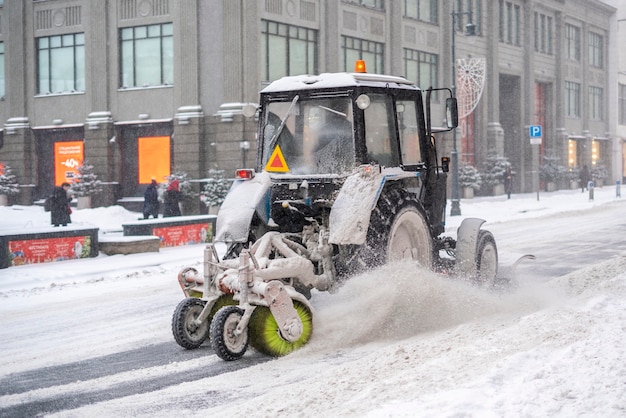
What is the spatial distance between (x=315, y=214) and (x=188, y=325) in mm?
Result: 1772

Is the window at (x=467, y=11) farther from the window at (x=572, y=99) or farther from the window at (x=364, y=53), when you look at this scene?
the window at (x=572, y=99)

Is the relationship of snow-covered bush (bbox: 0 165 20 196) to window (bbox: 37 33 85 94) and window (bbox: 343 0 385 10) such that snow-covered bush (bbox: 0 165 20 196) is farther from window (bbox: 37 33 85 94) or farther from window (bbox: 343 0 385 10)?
window (bbox: 343 0 385 10)

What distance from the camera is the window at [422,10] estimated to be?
1645 inches

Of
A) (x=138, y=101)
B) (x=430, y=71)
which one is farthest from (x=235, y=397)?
(x=430, y=71)

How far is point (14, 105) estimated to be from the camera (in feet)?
119

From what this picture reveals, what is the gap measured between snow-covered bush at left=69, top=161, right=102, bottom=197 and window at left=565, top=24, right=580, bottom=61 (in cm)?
3911

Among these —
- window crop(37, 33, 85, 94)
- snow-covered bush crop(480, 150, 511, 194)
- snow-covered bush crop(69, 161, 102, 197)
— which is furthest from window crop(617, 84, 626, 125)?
snow-covered bush crop(69, 161, 102, 197)

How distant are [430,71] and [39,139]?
809 inches

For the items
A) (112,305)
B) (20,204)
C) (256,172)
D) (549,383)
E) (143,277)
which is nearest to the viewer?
(549,383)

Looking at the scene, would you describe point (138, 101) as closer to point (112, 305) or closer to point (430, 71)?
point (430, 71)

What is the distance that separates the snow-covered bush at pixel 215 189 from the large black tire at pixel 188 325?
2317 cm

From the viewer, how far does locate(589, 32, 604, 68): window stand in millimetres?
63428

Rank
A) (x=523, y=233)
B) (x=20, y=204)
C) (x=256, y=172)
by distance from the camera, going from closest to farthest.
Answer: (x=256, y=172)
(x=523, y=233)
(x=20, y=204)

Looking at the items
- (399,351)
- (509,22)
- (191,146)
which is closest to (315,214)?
(399,351)
